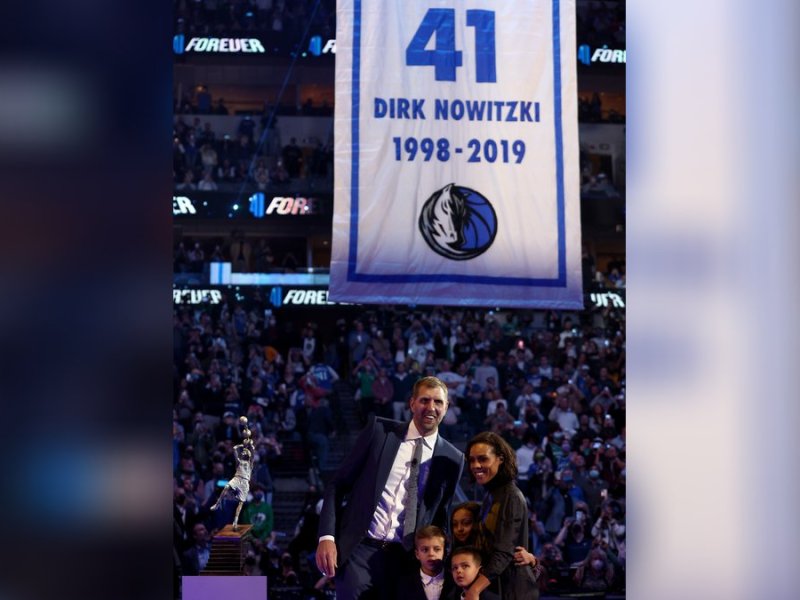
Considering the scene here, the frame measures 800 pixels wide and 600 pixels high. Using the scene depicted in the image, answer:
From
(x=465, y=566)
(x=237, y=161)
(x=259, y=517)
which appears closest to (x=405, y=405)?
(x=259, y=517)

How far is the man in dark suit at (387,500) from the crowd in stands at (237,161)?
2006 centimetres

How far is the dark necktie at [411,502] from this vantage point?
4.70m

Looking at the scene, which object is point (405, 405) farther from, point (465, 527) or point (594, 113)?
point (594, 113)

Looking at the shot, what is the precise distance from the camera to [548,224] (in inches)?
240

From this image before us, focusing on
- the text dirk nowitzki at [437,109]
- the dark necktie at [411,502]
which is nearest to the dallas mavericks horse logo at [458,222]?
the text dirk nowitzki at [437,109]

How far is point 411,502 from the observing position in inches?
186

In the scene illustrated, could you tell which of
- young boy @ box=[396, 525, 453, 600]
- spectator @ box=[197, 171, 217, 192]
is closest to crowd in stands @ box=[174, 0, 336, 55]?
spectator @ box=[197, 171, 217, 192]

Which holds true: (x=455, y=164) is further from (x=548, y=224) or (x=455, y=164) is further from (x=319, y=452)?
(x=319, y=452)

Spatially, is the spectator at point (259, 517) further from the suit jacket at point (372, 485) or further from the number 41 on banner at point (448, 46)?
the suit jacket at point (372, 485)
